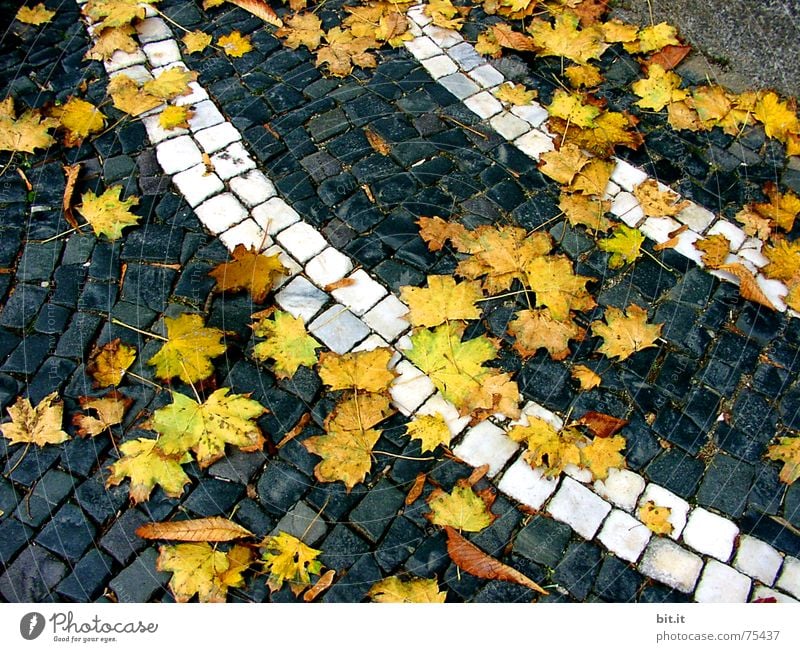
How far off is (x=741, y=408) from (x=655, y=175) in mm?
1374

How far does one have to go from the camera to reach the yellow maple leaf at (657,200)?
3777 mm

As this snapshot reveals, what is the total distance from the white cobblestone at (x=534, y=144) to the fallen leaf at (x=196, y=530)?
8.12 feet

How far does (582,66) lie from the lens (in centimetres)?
436

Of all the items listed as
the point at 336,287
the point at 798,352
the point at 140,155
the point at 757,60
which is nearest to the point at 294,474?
the point at 336,287

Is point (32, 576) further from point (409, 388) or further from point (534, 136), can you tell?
point (534, 136)

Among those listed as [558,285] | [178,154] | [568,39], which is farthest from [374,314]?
[568,39]

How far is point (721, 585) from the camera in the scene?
289 centimetres

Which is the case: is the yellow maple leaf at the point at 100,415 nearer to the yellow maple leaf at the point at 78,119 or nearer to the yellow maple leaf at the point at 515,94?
the yellow maple leaf at the point at 78,119

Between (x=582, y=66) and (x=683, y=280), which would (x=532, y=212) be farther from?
(x=582, y=66)

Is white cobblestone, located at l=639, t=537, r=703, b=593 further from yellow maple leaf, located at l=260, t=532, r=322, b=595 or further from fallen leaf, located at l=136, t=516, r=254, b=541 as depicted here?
fallen leaf, located at l=136, t=516, r=254, b=541

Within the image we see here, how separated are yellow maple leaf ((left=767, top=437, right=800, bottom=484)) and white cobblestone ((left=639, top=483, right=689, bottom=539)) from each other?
0.46m

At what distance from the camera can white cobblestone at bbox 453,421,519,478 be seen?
10.2 feet

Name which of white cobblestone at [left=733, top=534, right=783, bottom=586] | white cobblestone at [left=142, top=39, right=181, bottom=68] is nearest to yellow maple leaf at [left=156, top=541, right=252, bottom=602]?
white cobblestone at [left=733, top=534, right=783, bottom=586]

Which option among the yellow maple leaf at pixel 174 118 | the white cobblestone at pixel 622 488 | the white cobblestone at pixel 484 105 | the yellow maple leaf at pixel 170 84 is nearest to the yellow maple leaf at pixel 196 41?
the yellow maple leaf at pixel 170 84
